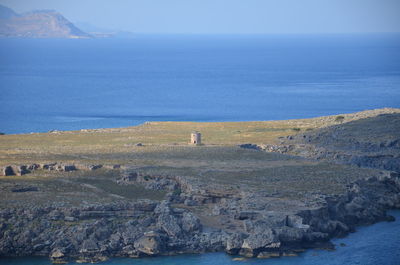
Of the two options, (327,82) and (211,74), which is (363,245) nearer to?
(327,82)

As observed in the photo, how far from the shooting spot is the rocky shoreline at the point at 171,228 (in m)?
40.4

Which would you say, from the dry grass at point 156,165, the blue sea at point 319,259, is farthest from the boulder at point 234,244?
the dry grass at point 156,165

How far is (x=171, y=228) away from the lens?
41.6 metres

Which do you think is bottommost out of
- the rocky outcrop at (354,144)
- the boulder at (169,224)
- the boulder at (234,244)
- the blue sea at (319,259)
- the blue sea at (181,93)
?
the blue sea at (319,259)

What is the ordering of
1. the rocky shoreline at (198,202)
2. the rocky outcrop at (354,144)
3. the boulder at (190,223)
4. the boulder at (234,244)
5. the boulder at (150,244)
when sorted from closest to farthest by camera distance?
the boulder at (150,244) → the boulder at (234,244) → the rocky shoreline at (198,202) → the boulder at (190,223) → the rocky outcrop at (354,144)

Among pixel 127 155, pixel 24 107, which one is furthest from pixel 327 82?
pixel 127 155

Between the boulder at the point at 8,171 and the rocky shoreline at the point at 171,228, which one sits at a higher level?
the boulder at the point at 8,171

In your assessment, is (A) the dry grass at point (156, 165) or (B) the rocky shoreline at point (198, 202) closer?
(B) the rocky shoreline at point (198, 202)

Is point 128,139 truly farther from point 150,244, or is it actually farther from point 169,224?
point 150,244

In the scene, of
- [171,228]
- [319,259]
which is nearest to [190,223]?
[171,228]

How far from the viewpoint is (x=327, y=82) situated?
495 feet

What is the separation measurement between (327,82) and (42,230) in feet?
377

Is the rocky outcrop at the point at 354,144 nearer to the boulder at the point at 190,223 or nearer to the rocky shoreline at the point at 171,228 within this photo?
the rocky shoreline at the point at 171,228

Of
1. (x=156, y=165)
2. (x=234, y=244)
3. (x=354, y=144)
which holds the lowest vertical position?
(x=234, y=244)
